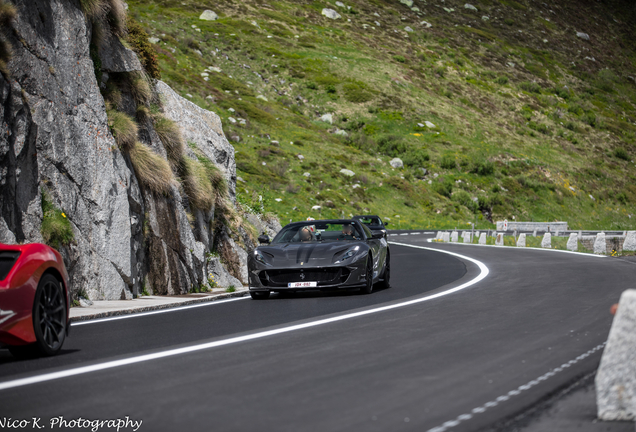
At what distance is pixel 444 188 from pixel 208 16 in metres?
45.4

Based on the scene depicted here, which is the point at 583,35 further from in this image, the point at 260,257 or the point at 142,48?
the point at 260,257

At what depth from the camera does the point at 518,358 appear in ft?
19.3

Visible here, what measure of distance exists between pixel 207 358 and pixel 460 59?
10109cm

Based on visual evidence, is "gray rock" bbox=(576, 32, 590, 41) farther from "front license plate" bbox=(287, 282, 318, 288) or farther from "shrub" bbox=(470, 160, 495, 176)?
"front license plate" bbox=(287, 282, 318, 288)

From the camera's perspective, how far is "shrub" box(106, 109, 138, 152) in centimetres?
1297

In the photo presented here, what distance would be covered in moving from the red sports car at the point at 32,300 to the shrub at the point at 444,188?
6397cm

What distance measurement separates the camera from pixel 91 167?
11.8 meters

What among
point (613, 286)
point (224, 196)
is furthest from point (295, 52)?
point (613, 286)

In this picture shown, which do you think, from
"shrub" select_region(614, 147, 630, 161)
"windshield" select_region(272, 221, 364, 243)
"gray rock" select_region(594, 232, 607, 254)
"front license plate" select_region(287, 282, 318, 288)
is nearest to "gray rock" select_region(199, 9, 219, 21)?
"shrub" select_region(614, 147, 630, 161)

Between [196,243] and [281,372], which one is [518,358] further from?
[196,243]

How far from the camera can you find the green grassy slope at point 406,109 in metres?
62.7

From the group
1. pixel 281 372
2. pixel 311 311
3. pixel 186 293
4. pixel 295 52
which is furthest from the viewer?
pixel 295 52

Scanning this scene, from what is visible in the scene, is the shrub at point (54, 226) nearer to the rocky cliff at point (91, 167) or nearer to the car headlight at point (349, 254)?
the rocky cliff at point (91, 167)

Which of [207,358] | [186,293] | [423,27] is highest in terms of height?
[423,27]
